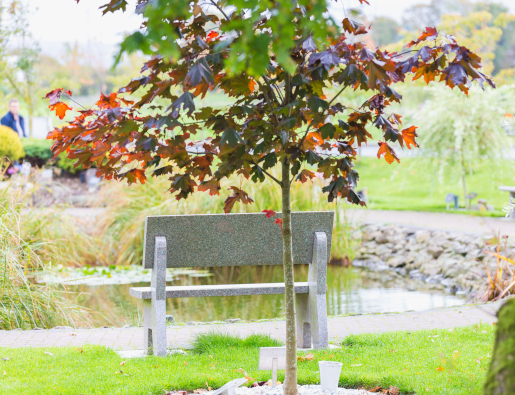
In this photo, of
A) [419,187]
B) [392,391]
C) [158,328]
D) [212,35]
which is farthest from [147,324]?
[419,187]

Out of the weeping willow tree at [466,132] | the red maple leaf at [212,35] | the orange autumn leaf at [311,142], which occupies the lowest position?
the orange autumn leaf at [311,142]

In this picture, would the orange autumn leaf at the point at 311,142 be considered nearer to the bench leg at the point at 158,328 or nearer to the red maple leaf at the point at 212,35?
the red maple leaf at the point at 212,35

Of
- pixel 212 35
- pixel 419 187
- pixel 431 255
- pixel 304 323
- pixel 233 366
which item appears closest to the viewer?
pixel 212 35

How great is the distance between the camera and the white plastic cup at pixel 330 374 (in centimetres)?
344

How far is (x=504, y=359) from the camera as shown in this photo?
1.99 meters

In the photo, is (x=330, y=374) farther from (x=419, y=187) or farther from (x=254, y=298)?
(x=419, y=187)

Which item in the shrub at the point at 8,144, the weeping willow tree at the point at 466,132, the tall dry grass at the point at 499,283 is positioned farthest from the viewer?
the shrub at the point at 8,144

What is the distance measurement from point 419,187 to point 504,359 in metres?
20.9

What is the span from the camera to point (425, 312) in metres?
6.27

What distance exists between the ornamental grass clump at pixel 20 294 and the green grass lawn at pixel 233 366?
4.55ft

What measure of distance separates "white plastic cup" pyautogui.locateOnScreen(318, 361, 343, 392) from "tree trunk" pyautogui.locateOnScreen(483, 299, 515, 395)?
143 centimetres

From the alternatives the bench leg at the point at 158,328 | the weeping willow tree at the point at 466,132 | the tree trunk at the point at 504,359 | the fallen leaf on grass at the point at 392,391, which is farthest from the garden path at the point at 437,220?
the tree trunk at the point at 504,359

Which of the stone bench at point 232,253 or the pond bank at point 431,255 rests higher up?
the stone bench at point 232,253

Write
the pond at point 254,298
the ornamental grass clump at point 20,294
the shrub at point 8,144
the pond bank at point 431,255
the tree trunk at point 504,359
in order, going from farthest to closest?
the shrub at point 8,144, the pond bank at point 431,255, the pond at point 254,298, the ornamental grass clump at point 20,294, the tree trunk at point 504,359
